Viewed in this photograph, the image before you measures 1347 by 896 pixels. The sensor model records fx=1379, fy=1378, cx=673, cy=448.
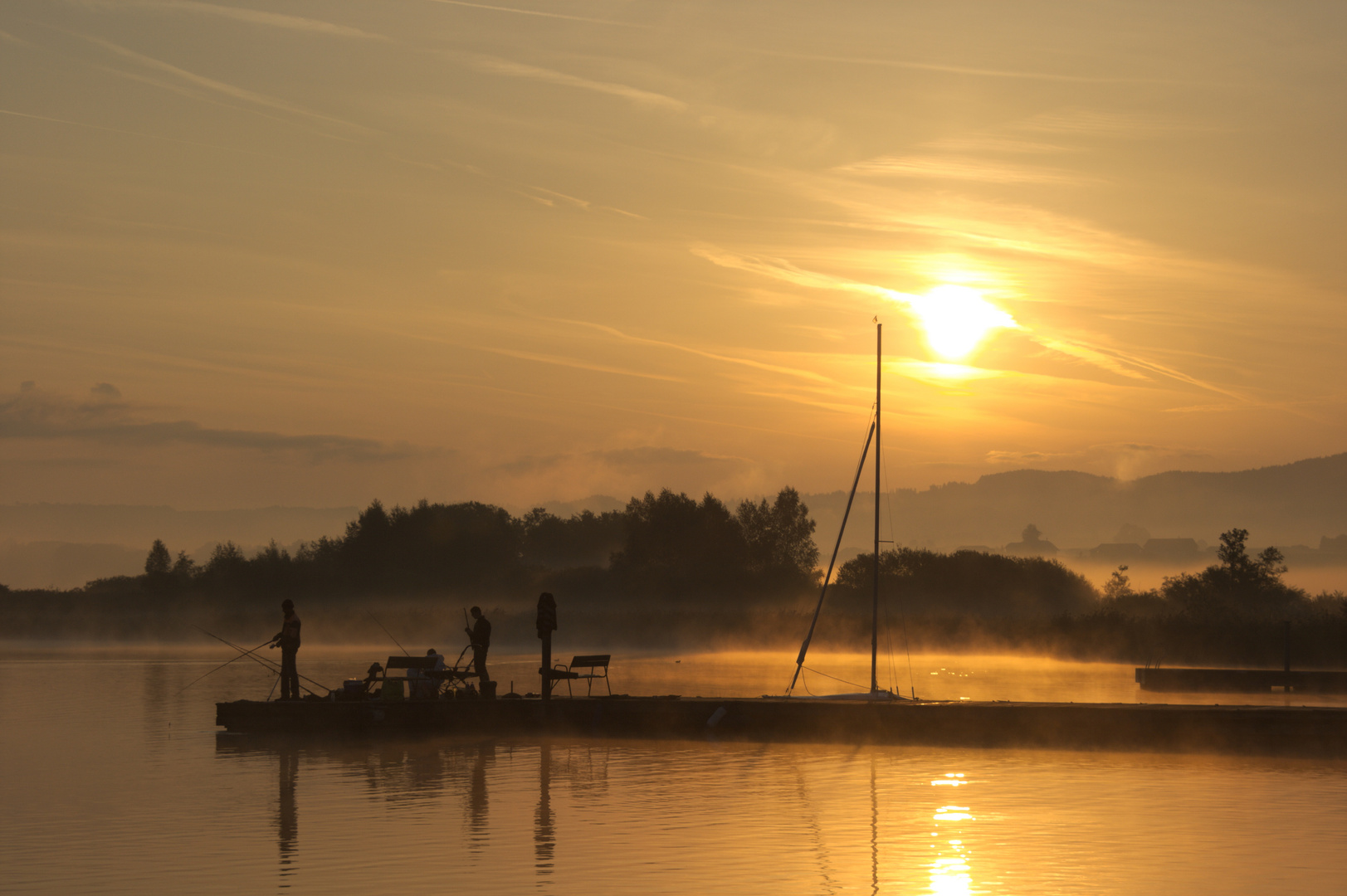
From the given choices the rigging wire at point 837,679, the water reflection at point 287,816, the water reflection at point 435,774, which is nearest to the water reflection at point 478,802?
the water reflection at point 435,774

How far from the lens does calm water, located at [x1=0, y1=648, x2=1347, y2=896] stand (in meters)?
12.9

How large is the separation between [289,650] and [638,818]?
38.6 feet

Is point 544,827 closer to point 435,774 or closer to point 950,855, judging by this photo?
point 950,855

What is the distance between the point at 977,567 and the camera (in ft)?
303

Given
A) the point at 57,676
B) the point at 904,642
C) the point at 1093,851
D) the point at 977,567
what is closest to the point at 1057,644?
the point at 904,642

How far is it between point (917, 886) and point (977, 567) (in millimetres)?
81909

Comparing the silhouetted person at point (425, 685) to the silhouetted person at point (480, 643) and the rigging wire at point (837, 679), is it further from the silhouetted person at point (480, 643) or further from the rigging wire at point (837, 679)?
the rigging wire at point (837, 679)

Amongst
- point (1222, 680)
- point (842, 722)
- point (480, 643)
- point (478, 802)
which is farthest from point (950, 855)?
point (1222, 680)

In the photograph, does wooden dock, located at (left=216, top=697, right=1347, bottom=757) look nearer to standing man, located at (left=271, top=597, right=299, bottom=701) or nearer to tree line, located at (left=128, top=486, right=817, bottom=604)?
standing man, located at (left=271, top=597, right=299, bottom=701)

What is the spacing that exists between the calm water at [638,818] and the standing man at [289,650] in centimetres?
136

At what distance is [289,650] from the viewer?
26.1 m

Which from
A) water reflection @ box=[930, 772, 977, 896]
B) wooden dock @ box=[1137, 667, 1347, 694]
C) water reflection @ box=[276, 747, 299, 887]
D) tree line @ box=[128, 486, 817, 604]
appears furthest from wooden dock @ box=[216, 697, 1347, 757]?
tree line @ box=[128, 486, 817, 604]

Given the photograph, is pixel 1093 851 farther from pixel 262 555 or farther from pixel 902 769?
pixel 262 555

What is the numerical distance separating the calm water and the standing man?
136 centimetres
